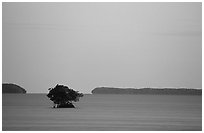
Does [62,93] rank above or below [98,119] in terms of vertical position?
above

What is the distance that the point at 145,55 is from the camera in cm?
1548

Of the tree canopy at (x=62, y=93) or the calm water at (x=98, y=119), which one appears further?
the tree canopy at (x=62, y=93)

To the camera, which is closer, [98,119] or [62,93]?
[98,119]

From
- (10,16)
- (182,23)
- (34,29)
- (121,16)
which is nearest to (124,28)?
(121,16)

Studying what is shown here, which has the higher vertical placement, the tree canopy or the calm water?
the tree canopy

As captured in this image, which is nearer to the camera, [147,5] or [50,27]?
[147,5]

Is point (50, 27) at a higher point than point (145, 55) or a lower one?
higher

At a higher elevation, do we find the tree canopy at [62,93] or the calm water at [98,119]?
the tree canopy at [62,93]

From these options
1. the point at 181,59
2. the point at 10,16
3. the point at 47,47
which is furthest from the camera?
the point at 47,47

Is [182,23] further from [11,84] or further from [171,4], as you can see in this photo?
[11,84]

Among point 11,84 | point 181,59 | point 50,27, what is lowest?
point 11,84

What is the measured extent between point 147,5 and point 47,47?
4.14 meters

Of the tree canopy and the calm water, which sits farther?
the tree canopy

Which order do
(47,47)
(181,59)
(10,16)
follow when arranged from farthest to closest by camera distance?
(47,47)
(181,59)
(10,16)
